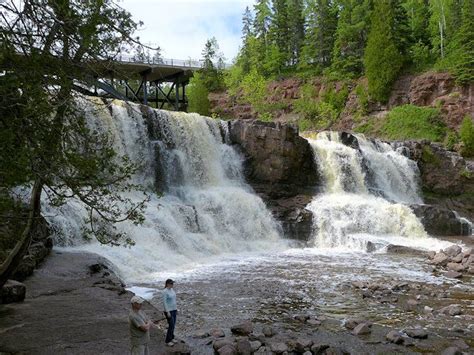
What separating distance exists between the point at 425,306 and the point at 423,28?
4603cm

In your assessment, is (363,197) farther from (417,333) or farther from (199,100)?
(199,100)

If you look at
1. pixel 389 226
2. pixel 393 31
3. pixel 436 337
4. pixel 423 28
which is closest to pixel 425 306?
pixel 436 337

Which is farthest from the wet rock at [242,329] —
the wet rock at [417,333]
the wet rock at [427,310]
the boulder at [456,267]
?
the boulder at [456,267]

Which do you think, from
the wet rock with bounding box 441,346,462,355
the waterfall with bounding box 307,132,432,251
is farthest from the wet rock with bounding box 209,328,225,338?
the waterfall with bounding box 307,132,432,251

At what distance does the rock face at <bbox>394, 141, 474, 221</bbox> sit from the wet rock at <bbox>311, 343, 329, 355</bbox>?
24.5 meters

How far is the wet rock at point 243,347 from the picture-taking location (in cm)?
869

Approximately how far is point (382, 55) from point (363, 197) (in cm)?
2222

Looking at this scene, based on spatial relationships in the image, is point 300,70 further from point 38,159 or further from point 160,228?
point 38,159

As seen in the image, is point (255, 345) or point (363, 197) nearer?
point (255, 345)

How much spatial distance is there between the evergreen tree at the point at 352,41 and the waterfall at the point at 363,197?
64.3 feet

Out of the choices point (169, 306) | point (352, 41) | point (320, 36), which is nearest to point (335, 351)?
point (169, 306)

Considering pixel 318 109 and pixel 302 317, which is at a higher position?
pixel 318 109

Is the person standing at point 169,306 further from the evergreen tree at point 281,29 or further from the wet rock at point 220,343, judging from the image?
the evergreen tree at point 281,29

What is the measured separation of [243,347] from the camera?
877 centimetres
